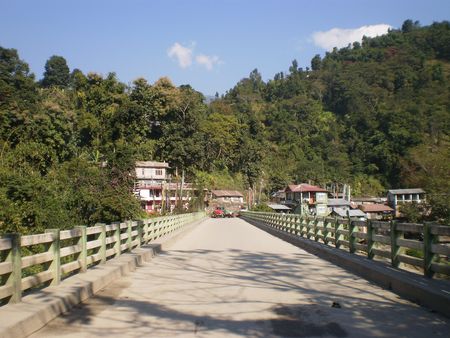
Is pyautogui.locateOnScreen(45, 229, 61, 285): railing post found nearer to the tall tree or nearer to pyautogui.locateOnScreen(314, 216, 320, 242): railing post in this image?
pyautogui.locateOnScreen(314, 216, 320, 242): railing post

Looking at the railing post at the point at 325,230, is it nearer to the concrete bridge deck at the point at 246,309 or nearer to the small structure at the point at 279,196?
the concrete bridge deck at the point at 246,309

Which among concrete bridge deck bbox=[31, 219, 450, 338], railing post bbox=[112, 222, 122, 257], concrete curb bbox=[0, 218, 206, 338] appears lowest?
concrete bridge deck bbox=[31, 219, 450, 338]

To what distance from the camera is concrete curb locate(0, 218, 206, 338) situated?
19.5ft

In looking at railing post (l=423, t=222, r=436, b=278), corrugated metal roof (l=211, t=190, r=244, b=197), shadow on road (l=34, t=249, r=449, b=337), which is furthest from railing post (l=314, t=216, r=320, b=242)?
corrugated metal roof (l=211, t=190, r=244, b=197)

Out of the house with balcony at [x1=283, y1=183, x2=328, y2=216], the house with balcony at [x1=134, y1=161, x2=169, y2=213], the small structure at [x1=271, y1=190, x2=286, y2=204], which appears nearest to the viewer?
the house with balcony at [x1=134, y1=161, x2=169, y2=213]

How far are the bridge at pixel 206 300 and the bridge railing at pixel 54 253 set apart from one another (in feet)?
0.07

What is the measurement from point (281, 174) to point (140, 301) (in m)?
119

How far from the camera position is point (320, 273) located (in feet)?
38.6

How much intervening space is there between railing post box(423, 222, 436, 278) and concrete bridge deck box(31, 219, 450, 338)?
707mm

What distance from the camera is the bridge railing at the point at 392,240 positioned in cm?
848

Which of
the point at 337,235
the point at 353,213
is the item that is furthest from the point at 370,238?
the point at 353,213

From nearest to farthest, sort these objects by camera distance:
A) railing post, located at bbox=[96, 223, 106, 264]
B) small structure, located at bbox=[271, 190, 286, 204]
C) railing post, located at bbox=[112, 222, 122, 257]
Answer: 1. railing post, located at bbox=[96, 223, 106, 264]
2. railing post, located at bbox=[112, 222, 122, 257]
3. small structure, located at bbox=[271, 190, 286, 204]

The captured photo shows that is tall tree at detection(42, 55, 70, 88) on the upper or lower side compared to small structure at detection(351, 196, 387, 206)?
upper

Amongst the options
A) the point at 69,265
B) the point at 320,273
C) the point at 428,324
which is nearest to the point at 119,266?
the point at 69,265
